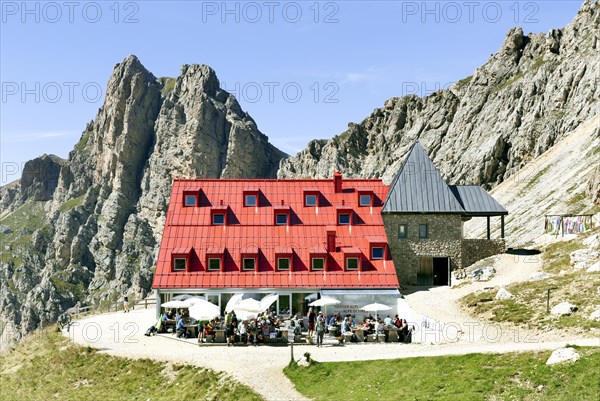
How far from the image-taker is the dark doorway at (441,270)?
5287 cm

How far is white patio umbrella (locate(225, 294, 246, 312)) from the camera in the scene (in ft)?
132

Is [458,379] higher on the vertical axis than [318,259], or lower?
lower

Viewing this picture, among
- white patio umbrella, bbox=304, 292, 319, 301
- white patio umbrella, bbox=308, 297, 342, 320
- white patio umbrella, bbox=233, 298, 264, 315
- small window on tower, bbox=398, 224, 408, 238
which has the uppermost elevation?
small window on tower, bbox=398, 224, 408, 238

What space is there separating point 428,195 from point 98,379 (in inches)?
1216

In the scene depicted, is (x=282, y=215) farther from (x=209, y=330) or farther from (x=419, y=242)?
(x=209, y=330)

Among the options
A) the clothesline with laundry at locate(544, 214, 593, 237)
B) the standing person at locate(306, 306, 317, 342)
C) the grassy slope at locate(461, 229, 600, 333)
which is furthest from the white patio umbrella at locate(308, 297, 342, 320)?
the clothesline with laundry at locate(544, 214, 593, 237)

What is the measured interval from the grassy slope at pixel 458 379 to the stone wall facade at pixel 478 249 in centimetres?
2688

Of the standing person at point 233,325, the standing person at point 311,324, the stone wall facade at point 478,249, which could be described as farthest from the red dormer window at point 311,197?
the standing person at point 233,325

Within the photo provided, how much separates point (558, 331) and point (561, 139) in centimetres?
10125

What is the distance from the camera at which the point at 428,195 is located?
2111 inches

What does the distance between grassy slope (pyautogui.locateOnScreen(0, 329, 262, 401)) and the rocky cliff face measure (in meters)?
109

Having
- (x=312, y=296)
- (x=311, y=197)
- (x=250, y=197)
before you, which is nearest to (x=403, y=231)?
(x=311, y=197)

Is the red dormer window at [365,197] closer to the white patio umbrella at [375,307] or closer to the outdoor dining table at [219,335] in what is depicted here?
the white patio umbrella at [375,307]

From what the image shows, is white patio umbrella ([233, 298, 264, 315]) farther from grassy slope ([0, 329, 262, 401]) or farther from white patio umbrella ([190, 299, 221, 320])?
grassy slope ([0, 329, 262, 401])
